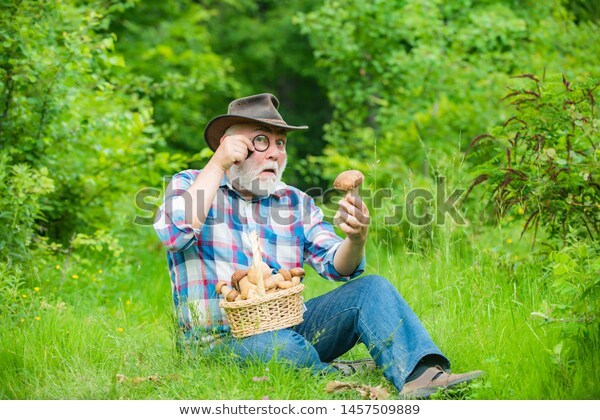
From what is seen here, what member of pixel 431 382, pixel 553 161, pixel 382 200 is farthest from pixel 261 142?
pixel 382 200

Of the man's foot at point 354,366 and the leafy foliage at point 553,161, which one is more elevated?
the leafy foliage at point 553,161

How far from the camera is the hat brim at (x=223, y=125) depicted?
130 inches

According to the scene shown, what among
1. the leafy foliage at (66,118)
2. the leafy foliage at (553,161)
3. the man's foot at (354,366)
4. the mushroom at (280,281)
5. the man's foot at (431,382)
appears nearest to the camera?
the man's foot at (431,382)

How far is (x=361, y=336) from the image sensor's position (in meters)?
3.08

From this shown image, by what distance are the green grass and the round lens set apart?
877 millimetres

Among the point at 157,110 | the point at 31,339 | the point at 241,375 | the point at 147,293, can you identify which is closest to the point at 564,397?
the point at 241,375

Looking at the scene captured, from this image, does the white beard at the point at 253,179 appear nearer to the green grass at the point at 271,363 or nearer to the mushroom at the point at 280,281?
the mushroom at the point at 280,281

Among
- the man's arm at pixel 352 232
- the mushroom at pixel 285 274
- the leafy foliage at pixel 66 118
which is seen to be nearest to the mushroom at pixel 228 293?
the mushroom at pixel 285 274

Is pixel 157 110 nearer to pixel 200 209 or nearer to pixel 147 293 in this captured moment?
pixel 147 293

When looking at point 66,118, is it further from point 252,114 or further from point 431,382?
point 431,382

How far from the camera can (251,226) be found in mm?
3324

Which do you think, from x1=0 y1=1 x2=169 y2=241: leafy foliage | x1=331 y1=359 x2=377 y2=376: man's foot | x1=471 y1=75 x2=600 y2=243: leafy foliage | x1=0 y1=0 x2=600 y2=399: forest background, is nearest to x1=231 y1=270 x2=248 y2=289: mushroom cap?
x1=0 y1=0 x2=600 y2=399: forest background

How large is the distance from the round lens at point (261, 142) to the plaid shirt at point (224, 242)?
0.70 ft

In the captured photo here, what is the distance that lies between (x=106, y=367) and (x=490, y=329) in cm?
178
